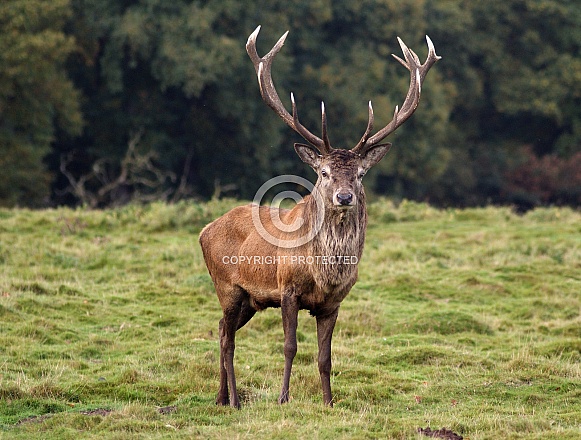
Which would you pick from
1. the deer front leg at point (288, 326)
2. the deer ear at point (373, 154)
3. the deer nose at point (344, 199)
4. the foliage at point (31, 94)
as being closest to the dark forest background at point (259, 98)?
the foliage at point (31, 94)

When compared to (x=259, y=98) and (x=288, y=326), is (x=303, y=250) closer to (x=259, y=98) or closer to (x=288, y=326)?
(x=288, y=326)

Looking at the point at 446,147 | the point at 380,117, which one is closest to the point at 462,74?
the point at 446,147

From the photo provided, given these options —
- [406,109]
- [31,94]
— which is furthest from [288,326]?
[31,94]

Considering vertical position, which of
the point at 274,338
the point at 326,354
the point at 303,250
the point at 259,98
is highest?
the point at 259,98

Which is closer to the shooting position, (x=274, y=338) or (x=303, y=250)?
(x=303, y=250)

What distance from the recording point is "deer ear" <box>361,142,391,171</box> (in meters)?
8.50

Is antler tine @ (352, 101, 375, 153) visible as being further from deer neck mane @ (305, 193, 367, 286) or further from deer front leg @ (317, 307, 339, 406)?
deer front leg @ (317, 307, 339, 406)

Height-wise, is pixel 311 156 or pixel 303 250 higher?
pixel 311 156

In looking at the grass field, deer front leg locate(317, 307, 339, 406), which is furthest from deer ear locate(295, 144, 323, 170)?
the grass field

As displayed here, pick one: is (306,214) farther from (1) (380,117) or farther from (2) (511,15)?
(2) (511,15)

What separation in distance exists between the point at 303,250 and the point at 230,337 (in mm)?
1181

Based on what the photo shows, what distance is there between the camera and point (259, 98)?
29.4 m

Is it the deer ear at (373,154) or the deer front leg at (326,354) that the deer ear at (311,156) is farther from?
the deer front leg at (326,354)

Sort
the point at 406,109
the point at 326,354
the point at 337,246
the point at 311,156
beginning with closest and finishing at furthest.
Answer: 1. the point at 337,246
2. the point at 326,354
3. the point at 311,156
4. the point at 406,109
